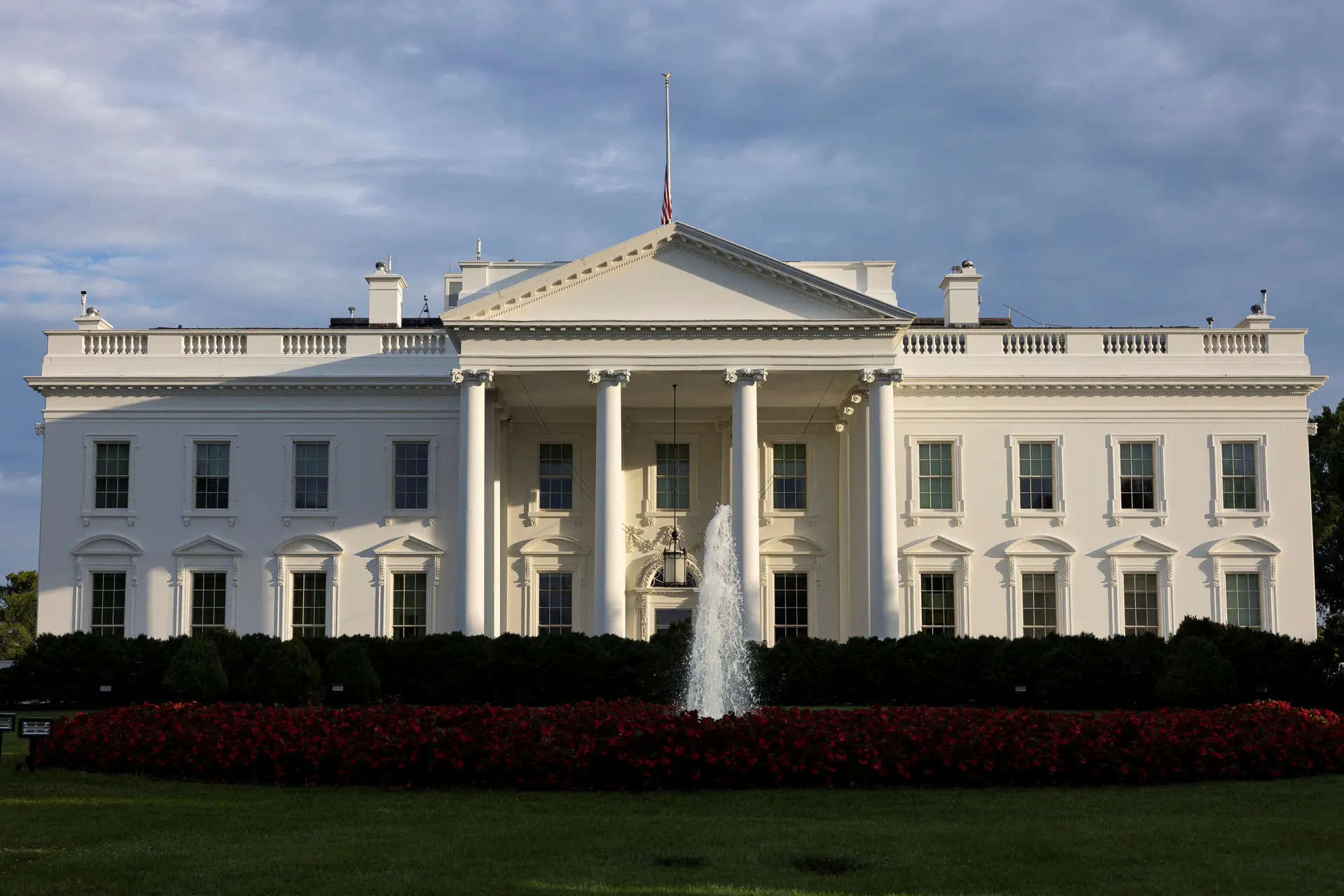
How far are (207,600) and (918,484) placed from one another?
61.5 feet

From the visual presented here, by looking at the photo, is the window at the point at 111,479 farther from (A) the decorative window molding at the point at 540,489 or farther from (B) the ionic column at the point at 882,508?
(B) the ionic column at the point at 882,508

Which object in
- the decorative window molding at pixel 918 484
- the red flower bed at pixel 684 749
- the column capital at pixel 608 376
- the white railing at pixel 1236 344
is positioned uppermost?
the white railing at pixel 1236 344

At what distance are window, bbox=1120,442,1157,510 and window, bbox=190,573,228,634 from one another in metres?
23.5

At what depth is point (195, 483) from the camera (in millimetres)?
36750

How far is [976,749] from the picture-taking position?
16.6m

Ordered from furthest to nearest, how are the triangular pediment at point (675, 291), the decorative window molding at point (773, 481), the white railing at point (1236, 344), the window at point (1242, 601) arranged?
the decorative window molding at point (773, 481), the white railing at point (1236, 344), the window at point (1242, 601), the triangular pediment at point (675, 291)

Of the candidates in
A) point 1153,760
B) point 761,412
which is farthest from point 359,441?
point 1153,760

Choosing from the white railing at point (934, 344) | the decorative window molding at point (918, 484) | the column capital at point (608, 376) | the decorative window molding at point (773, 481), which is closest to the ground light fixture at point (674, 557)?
the decorative window molding at point (773, 481)

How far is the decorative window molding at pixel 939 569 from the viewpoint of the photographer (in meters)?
36.3

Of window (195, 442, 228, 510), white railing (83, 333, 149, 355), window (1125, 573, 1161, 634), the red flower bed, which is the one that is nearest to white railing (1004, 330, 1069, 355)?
window (1125, 573, 1161, 634)

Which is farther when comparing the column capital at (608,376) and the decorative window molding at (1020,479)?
the decorative window molding at (1020,479)

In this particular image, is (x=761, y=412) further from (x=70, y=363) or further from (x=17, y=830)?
(x=17, y=830)

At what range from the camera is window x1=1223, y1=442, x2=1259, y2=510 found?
36500 mm

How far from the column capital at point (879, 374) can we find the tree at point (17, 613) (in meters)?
47.0
